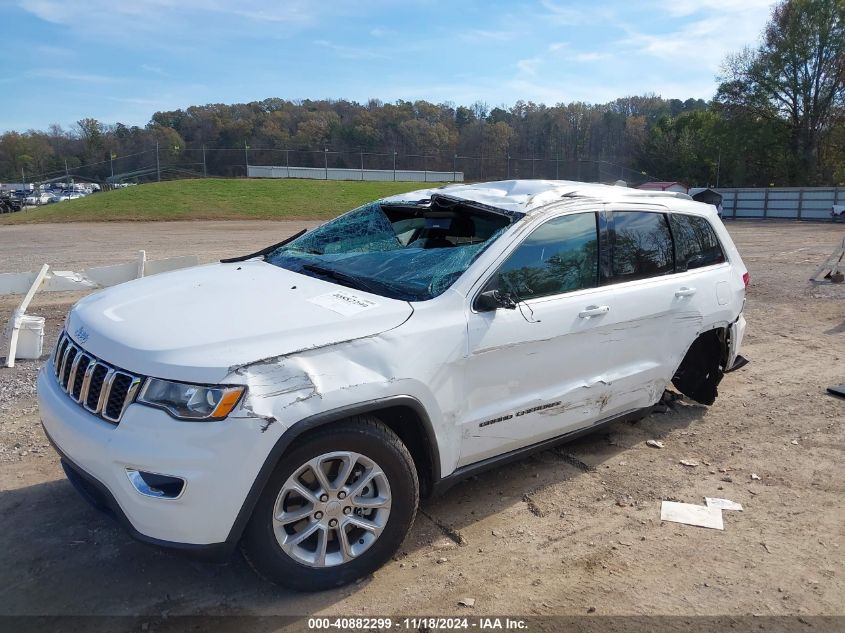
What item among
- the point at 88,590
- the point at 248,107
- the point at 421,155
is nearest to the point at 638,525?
the point at 88,590

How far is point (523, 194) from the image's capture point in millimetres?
3988

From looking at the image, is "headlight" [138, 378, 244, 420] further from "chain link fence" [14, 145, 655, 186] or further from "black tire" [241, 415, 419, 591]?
"chain link fence" [14, 145, 655, 186]

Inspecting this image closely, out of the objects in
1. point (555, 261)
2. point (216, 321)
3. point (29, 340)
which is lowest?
point (29, 340)

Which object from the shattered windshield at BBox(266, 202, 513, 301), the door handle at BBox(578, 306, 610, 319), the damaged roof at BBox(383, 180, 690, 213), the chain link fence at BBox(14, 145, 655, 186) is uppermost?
the chain link fence at BBox(14, 145, 655, 186)

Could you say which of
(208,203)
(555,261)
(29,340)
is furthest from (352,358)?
(208,203)

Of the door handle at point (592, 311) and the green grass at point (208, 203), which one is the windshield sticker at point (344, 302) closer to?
the door handle at point (592, 311)

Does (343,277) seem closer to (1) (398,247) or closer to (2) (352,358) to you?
(1) (398,247)

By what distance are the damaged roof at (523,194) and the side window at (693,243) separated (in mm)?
307

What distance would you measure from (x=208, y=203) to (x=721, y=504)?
38.7 m

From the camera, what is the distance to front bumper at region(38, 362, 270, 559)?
2459 mm

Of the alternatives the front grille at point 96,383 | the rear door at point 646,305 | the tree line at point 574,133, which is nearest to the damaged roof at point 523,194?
the rear door at point 646,305

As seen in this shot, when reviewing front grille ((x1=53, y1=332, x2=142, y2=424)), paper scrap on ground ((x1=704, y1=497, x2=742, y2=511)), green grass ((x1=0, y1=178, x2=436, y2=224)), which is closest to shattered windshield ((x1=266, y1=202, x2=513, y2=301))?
front grille ((x1=53, y1=332, x2=142, y2=424))

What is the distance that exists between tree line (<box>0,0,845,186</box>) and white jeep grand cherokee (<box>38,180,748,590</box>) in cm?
5587

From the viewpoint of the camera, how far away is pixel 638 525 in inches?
141
